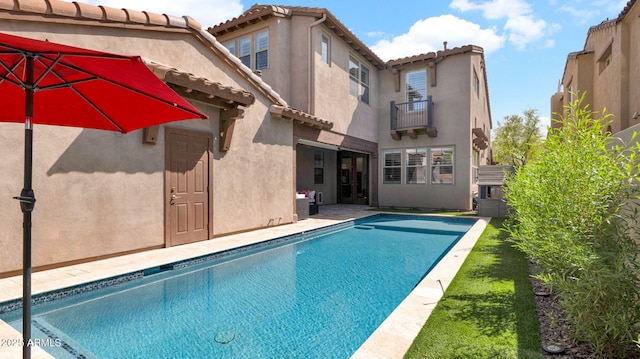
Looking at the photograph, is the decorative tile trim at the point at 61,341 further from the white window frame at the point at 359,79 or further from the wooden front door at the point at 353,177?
the wooden front door at the point at 353,177

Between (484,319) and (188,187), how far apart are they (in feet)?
21.9

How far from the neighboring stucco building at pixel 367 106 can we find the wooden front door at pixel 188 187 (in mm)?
4045

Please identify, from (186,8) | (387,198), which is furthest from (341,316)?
(186,8)

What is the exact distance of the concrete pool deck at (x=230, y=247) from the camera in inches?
121

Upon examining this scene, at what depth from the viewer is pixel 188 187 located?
7.80 metres

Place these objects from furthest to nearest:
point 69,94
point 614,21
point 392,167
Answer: point 392,167, point 614,21, point 69,94

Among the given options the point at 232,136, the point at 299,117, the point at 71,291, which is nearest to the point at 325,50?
the point at 299,117

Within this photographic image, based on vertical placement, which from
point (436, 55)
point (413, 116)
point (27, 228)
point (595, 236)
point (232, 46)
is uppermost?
point (436, 55)

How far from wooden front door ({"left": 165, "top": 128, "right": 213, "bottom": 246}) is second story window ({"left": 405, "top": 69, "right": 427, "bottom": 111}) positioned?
Answer: 11.8 meters

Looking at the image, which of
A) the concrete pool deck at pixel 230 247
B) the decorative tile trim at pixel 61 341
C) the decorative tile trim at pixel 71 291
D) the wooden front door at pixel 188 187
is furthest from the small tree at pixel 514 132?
the decorative tile trim at pixel 61 341

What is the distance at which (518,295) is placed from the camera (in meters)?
4.36

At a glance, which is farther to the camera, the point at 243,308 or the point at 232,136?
the point at 232,136

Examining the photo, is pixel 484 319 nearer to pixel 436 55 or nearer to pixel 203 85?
pixel 203 85

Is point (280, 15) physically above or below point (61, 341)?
above
